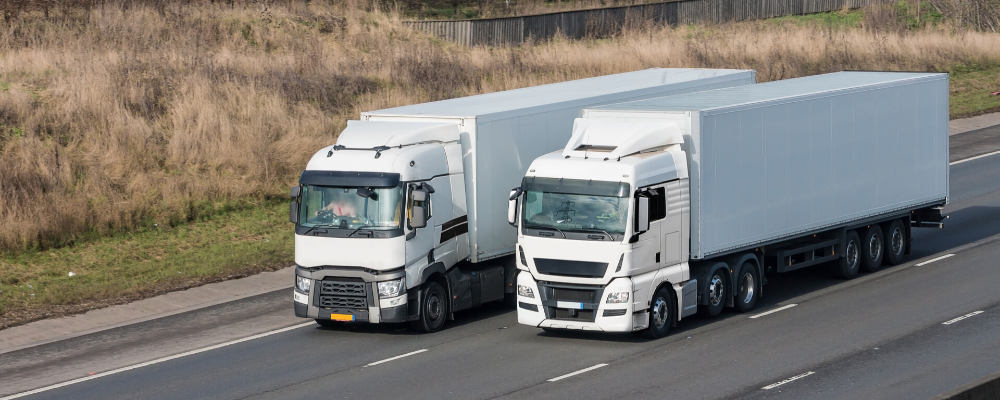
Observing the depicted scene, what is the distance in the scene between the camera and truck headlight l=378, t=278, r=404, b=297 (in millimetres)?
17312

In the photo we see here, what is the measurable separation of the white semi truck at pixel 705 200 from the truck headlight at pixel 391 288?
173cm

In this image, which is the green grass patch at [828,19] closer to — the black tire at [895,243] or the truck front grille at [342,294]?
the black tire at [895,243]

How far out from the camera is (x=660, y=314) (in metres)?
17.2

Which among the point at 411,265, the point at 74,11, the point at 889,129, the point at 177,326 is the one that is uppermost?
the point at 74,11

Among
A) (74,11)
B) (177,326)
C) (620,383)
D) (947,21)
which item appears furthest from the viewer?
(947,21)

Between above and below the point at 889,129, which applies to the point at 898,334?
below

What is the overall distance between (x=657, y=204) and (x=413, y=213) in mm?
3420

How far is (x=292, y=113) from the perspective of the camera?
3247 centimetres

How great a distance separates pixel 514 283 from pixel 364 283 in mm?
2833

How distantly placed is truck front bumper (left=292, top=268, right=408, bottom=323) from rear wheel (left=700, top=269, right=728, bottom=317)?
452 centimetres

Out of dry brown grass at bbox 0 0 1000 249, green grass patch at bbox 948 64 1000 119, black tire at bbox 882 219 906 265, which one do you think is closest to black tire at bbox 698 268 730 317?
black tire at bbox 882 219 906 265

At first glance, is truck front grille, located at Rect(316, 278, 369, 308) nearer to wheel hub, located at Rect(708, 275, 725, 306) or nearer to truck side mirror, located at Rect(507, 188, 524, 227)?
truck side mirror, located at Rect(507, 188, 524, 227)

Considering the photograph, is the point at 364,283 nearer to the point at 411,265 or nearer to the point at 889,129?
the point at 411,265

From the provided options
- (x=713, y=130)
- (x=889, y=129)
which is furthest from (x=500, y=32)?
(x=713, y=130)
